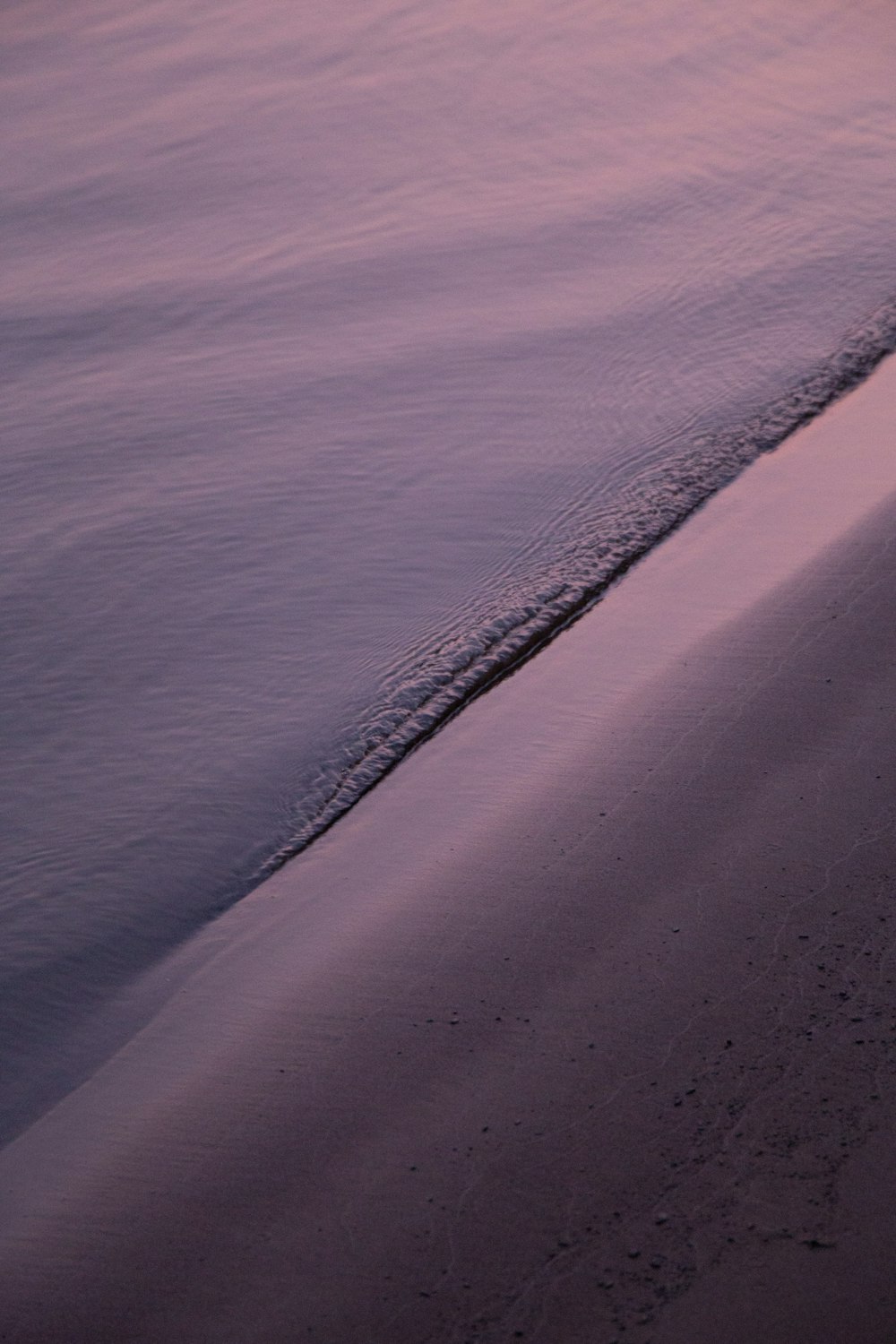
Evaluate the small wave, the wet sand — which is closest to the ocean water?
the small wave

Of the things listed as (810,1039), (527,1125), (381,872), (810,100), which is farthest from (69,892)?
(810,100)

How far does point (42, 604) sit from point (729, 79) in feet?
28.8

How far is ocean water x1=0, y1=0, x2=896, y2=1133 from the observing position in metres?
4.85

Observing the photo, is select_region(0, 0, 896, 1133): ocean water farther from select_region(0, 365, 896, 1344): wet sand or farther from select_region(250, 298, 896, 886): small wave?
select_region(0, 365, 896, 1344): wet sand

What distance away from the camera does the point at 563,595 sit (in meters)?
5.61

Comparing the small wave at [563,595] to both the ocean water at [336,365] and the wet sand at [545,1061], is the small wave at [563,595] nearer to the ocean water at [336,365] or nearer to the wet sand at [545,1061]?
the ocean water at [336,365]

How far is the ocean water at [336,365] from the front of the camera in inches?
191

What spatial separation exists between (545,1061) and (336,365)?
16.7 ft

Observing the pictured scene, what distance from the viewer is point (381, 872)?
167 inches

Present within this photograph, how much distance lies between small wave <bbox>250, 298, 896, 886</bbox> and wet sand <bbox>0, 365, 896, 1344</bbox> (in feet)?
0.43

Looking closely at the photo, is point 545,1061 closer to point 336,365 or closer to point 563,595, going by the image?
point 563,595

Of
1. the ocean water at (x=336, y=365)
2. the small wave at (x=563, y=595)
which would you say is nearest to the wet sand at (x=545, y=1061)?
the small wave at (x=563, y=595)

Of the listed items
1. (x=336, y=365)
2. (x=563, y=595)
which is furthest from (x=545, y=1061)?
(x=336, y=365)

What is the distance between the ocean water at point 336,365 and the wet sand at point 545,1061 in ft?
1.48
